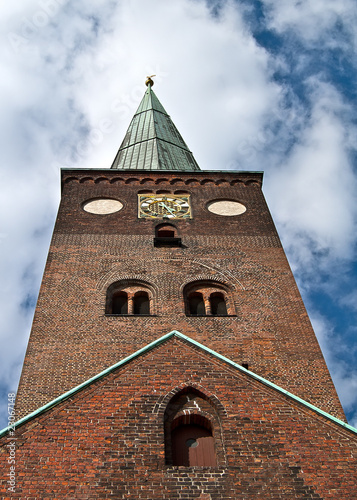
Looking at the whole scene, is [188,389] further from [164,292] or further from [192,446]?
[164,292]

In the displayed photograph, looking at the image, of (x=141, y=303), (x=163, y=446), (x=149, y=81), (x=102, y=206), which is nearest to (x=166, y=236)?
(x=102, y=206)

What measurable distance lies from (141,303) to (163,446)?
7.65 meters

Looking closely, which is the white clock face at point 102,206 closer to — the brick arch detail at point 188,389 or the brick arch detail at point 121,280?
the brick arch detail at point 121,280

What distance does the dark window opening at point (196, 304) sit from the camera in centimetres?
1641

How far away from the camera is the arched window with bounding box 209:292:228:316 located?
1638 cm

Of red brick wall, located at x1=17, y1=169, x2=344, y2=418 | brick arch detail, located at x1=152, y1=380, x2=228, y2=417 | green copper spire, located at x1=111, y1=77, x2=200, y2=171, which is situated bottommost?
brick arch detail, located at x1=152, y1=380, x2=228, y2=417

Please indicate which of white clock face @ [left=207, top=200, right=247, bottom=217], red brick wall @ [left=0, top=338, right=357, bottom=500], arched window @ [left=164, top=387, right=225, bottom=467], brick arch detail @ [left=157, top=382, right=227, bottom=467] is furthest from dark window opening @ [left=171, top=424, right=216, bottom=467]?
white clock face @ [left=207, top=200, right=247, bottom=217]

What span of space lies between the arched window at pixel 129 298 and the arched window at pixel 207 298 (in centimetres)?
102

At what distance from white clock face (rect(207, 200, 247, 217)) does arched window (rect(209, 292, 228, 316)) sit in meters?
4.34

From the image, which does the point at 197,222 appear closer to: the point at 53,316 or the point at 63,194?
the point at 63,194

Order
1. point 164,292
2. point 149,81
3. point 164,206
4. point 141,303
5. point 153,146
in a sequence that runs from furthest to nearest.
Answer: point 149,81, point 153,146, point 164,206, point 141,303, point 164,292

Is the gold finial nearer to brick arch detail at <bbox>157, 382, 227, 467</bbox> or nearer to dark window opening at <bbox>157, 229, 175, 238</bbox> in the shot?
dark window opening at <bbox>157, 229, 175, 238</bbox>

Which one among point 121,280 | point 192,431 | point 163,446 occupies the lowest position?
point 163,446

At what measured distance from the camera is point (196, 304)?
16.7 metres
